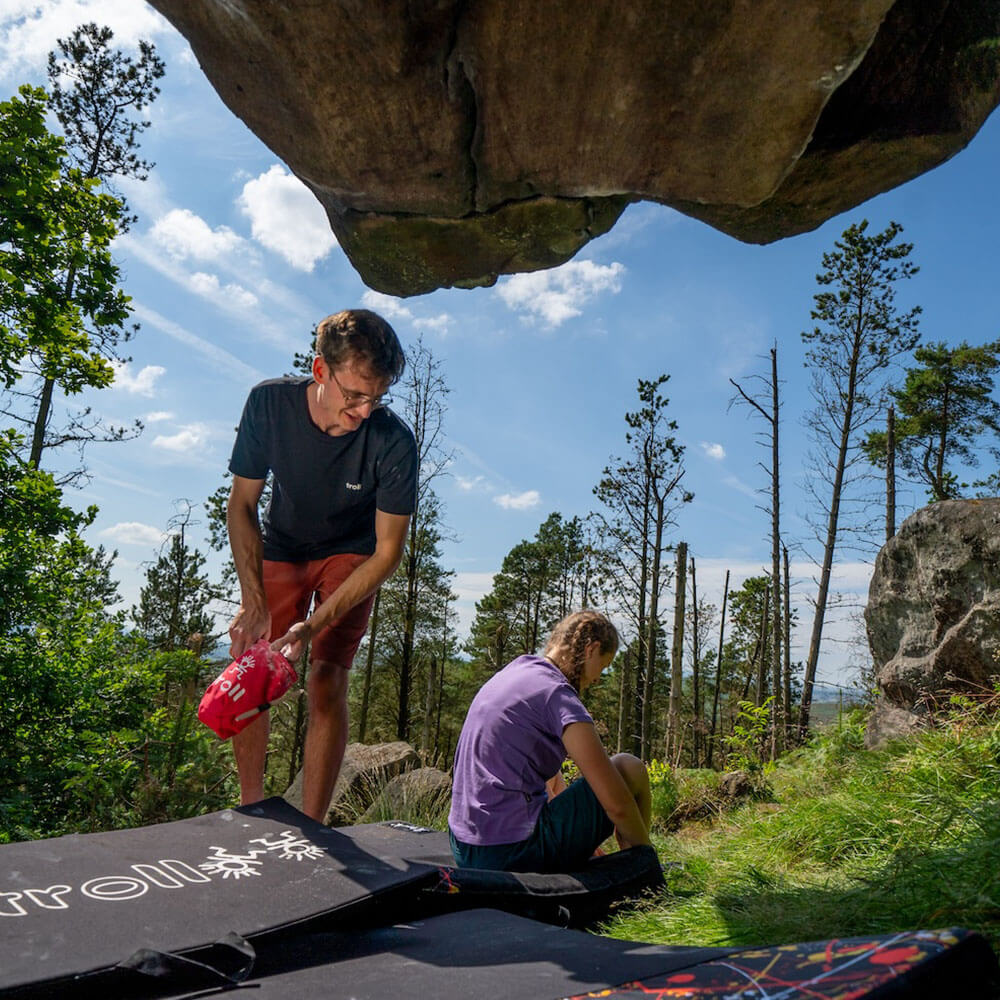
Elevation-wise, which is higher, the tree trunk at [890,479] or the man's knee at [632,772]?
the tree trunk at [890,479]

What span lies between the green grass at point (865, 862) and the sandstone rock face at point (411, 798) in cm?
197

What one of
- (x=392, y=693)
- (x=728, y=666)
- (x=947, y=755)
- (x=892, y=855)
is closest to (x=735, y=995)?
(x=892, y=855)

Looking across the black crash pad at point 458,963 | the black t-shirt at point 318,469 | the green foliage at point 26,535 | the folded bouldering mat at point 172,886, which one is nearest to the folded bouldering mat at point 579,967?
the black crash pad at point 458,963

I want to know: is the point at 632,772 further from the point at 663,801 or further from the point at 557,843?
the point at 663,801

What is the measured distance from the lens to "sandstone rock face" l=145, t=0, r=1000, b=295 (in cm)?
223

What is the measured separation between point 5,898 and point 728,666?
2941 cm

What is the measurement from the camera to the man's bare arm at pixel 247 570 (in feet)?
8.51

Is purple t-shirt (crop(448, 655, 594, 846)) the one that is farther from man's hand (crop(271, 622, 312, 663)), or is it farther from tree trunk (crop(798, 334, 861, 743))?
tree trunk (crop(798, 334, 861, 743))

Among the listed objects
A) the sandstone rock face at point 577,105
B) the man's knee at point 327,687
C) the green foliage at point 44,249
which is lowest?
the man's knee at point 327,687

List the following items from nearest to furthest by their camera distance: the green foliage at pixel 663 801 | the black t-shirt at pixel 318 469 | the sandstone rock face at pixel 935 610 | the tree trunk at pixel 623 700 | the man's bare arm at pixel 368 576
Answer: the man's bare arm at pixel 368 576, the black t-shirt at pixel 318 469, the sandstone rock face at pixel 935 610, the green foliage at pixel 663 801, the tree trunk at pixel 623 700

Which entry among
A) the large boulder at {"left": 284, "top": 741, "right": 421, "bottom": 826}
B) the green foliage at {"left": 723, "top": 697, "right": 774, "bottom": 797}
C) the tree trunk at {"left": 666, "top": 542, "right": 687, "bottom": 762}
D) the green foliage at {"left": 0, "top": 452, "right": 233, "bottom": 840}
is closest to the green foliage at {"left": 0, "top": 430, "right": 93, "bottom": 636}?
the green foliage at {"left": 0, "top": 452, "right": 233, "bottom": 840}

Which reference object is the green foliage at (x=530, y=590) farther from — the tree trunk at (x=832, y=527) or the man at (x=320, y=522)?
the man at (x=320, y=522)

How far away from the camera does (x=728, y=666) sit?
93.7 ft

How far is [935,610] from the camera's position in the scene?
Answer: 4602 mm
